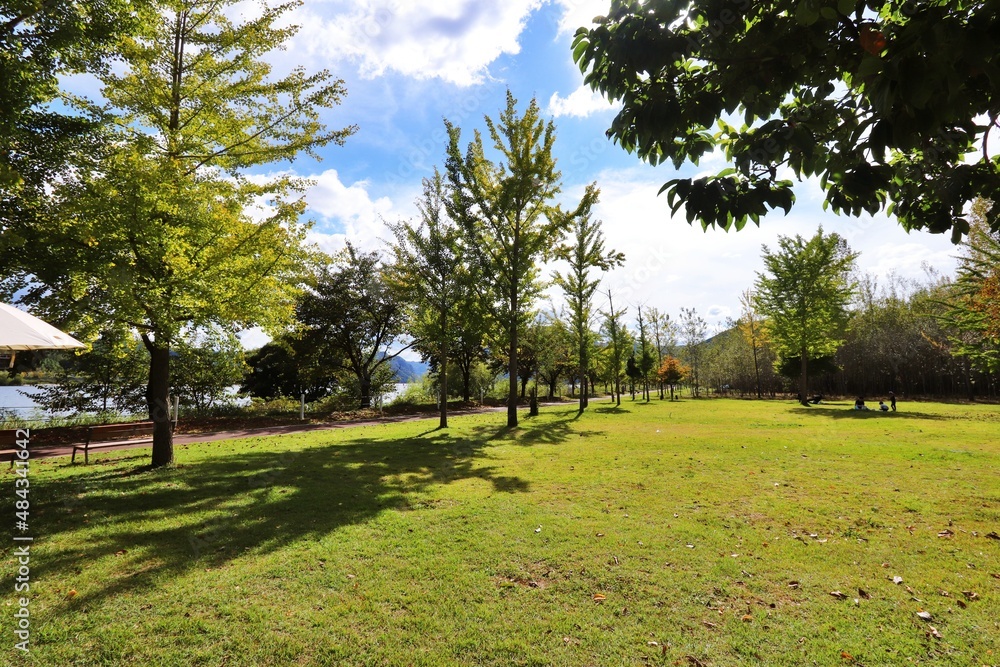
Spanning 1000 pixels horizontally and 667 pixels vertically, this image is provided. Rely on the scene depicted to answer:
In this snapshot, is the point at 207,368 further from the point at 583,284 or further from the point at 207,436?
the point at 583,284

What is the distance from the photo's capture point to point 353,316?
1140 inches

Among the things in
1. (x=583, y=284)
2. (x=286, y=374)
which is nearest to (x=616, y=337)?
(x=583, y=284)

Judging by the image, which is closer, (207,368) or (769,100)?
(769,100)

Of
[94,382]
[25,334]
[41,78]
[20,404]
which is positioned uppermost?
[41,78]

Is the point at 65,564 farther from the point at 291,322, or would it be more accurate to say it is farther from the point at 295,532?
the point at 291,322

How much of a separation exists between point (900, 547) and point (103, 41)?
1434 cm

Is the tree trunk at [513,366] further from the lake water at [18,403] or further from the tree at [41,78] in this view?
the lake water at [18,403]

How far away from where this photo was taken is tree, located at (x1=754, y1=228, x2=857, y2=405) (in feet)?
103

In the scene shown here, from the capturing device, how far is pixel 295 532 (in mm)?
5809

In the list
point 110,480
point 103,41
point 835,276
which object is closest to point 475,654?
point 110,480

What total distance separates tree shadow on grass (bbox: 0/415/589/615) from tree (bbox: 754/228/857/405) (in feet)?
102

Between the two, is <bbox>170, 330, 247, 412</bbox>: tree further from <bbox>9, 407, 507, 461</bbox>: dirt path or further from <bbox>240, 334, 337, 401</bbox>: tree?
<bbox>240, 334, 337, 401</bbox>: tree

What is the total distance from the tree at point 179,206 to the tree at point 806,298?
34.8 metres

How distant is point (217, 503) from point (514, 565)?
5472 millimetres
